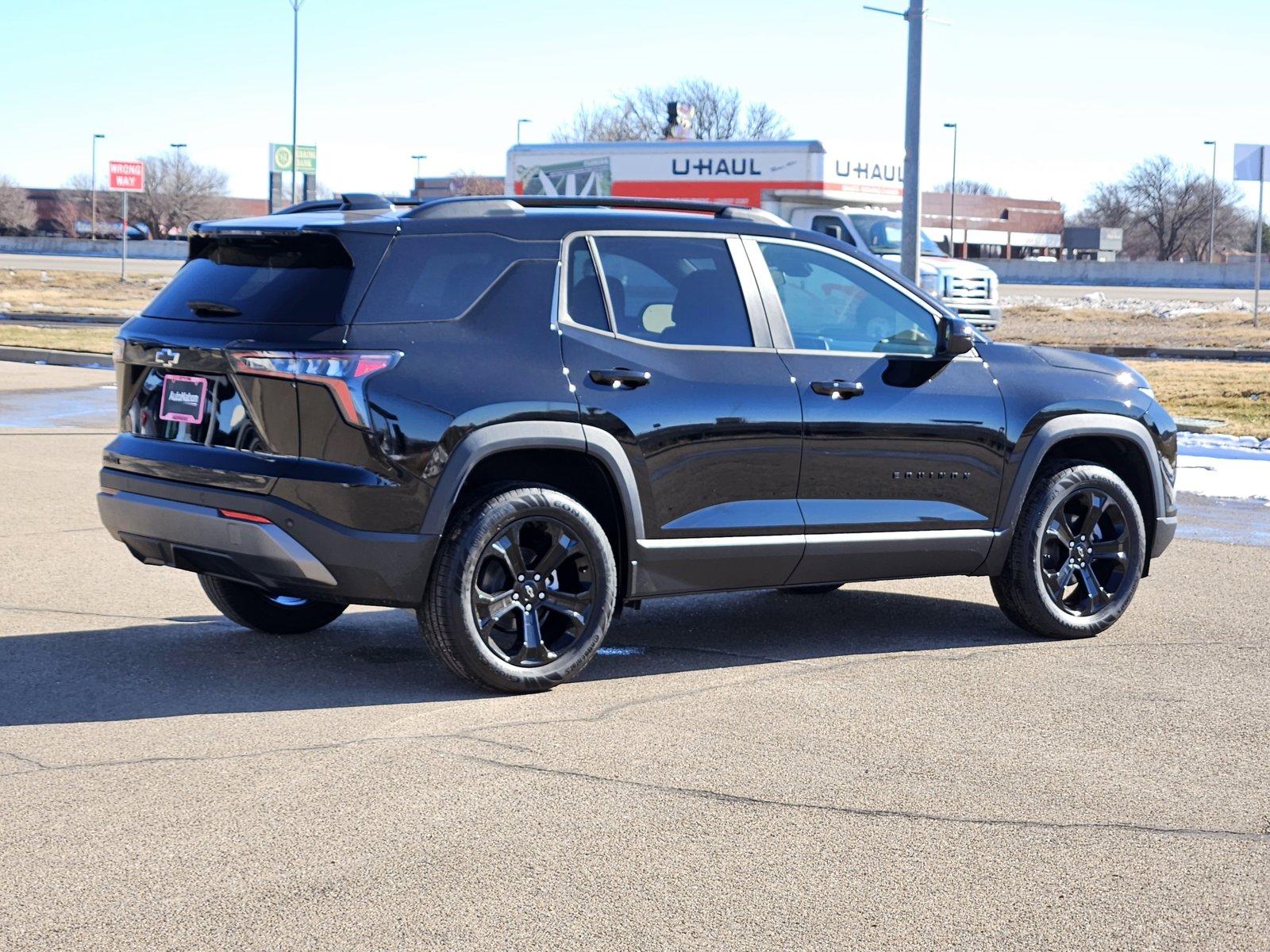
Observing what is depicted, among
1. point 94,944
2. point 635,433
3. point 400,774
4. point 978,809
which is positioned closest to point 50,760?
point 400,774

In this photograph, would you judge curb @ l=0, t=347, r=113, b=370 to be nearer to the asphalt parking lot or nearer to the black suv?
the asphalt parking lot

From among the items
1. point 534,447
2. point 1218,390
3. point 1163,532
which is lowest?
point 1163,532

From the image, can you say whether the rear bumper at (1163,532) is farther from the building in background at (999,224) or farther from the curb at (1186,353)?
the building in background at (999,224)

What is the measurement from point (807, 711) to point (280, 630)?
259cm

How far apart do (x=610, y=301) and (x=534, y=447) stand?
75 cm

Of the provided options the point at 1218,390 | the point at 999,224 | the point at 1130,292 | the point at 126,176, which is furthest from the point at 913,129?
the point at 999,224

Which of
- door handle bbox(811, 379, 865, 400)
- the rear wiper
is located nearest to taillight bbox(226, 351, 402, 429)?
the rear wiper

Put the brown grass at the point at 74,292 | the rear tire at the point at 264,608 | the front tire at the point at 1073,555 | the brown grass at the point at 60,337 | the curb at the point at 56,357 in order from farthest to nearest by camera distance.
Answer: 1. the brown grass at the point at 74,292
2. the brown grass at the point at 60,337
3. the curb at the point at 56,357
4. the front tire at the point at 1073,555
5. the rear tire at the point at 264,608

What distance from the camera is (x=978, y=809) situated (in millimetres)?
4883

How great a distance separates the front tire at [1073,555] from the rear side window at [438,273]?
8.42ft

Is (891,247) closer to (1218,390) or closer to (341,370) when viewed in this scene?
(1218,390)

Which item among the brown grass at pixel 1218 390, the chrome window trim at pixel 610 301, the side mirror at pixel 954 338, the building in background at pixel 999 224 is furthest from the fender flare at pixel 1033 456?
the building in background at pixel 999 224

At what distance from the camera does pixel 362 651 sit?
699 centimetres

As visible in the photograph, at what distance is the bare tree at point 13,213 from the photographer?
103562 millimetres
